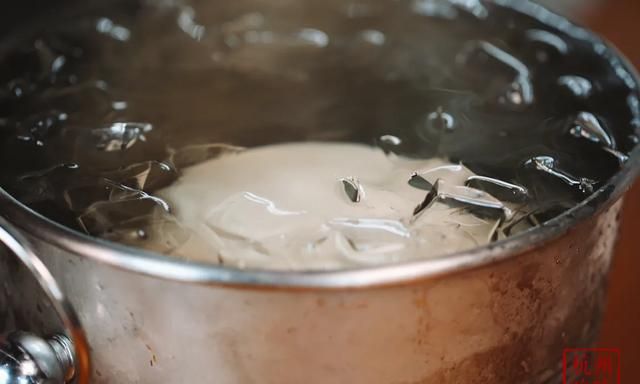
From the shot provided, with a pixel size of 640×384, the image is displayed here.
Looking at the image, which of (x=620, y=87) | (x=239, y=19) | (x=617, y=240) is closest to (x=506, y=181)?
(x=617, y=240)

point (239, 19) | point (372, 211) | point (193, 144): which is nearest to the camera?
point (372, 211)

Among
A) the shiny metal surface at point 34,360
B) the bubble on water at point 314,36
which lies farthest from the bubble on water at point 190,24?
the shiny metal surface at point 34,360

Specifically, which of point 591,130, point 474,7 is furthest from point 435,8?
point 591,130

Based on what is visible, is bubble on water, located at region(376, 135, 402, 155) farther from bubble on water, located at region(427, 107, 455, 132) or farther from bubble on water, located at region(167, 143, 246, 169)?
bubble on water, located at region(167, 143, 246, 169)

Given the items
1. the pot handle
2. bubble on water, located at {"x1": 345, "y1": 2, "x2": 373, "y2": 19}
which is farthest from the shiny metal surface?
bubble on water, located at {"x1": 345, "y1": 2, "x2": 373, "y2": 19}

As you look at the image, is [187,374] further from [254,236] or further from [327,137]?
[327,137]

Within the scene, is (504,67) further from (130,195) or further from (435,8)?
(130,195)
